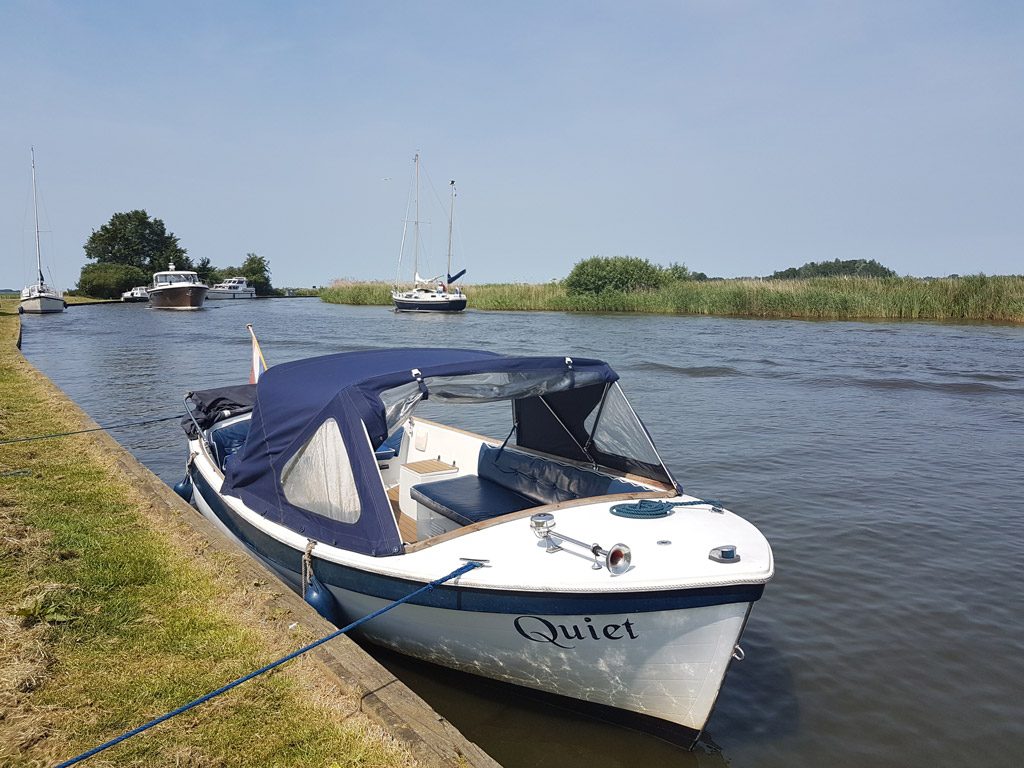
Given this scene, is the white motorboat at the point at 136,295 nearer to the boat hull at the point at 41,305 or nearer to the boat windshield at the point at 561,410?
the boat hull at the point at 41,305

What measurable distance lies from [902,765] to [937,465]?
8.29 metres

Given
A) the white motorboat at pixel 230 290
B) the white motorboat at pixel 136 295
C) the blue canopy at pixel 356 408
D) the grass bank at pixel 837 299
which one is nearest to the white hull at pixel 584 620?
the blue canopy at pixel 356 408

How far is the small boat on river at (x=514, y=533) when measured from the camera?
4383 mm

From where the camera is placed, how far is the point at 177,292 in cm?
6072

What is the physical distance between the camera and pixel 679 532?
5.02 metres

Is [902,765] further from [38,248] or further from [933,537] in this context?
[38,248]

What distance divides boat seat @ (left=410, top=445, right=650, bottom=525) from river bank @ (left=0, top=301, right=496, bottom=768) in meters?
1.62

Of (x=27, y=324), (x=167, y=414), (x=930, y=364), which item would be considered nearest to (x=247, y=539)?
(x=167, y=414)

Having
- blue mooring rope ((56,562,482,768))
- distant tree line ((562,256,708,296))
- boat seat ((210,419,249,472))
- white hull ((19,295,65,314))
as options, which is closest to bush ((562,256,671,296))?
distant tree line ((562,256,708,296))

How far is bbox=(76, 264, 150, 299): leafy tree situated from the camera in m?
79.6

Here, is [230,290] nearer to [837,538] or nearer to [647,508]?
[837,538]

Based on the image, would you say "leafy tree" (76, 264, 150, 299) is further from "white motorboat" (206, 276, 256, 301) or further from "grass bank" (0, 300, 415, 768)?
"grass bank" (0, 300, 415, 768)

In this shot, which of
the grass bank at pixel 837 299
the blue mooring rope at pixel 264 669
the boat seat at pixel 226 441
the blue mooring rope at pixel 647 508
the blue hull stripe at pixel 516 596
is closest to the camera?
the blue mooring rope at pixel 264 669

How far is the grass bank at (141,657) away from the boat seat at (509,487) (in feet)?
5.73
